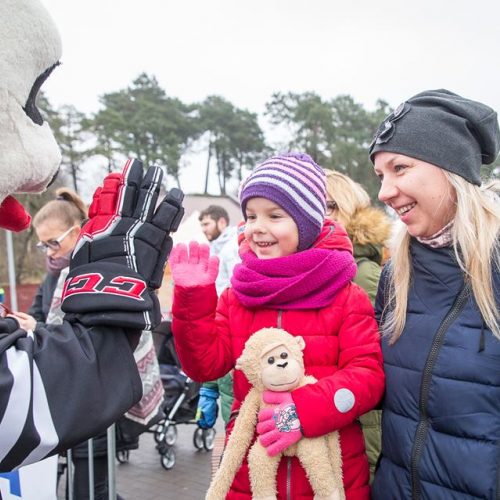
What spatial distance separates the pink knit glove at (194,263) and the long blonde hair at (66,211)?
7.00ft

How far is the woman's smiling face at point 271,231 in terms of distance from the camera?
6.64ft

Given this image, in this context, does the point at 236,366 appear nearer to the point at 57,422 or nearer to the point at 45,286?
the point at 57,422

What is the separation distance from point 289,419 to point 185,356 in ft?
1.34

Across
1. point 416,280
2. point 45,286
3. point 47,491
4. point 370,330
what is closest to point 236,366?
point 370,330

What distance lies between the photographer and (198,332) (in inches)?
73.0

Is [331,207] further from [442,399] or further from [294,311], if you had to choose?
[442,399]

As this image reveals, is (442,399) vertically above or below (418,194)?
below

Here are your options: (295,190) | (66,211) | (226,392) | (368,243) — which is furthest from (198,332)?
(66,211)

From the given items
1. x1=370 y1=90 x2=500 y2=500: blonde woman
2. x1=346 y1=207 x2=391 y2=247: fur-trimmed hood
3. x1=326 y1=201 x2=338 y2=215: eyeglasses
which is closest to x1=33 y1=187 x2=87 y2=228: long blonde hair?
x1=326 y1=201 x2=338 y2=215: eyeglasses

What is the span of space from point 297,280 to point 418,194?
0.49 metres

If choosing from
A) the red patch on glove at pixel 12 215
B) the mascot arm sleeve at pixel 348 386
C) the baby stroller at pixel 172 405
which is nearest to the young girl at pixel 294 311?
the mascot arm sleeve at pixel 348 386

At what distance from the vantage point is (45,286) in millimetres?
4109

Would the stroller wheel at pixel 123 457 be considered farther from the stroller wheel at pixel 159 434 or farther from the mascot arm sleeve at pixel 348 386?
the mascot arm sleeve at pixel 348 386

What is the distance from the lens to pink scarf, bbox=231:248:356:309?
192 centimetres
